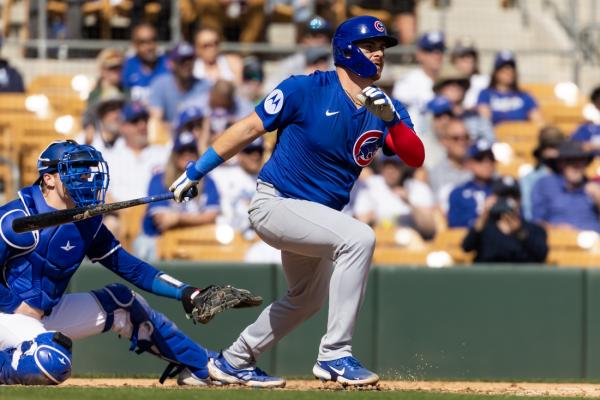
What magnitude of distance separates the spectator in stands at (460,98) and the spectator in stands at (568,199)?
3.25 feet

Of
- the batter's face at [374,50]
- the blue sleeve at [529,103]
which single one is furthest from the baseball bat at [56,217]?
the blue sleeve at [529,103]

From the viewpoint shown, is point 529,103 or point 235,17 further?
point 235,17

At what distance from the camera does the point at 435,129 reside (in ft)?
38.7

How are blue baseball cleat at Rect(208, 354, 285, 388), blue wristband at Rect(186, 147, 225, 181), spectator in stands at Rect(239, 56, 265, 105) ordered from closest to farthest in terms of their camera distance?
1. blue wristband at Rect(186, 147, 225, 181)
2. blue baseball cleat at Rect(208, 354, 285, 388)
3. spectator in stands at Rect(239, 56, 265, 105)

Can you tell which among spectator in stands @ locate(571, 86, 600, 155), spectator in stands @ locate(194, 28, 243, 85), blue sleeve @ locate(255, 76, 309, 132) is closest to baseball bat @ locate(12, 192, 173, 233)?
blue sleeve @ locate(255, 76, 309, 132)

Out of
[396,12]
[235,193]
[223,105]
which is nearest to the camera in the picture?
[235,193]

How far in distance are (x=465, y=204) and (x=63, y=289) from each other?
5098mm

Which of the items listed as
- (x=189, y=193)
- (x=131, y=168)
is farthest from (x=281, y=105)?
(x=131, y=168)

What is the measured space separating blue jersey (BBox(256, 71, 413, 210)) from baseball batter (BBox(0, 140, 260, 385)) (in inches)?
29.4

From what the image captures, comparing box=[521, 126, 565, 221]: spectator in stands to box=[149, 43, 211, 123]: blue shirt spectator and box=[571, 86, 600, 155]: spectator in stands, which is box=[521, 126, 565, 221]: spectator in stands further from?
box=[149, 43, 211, 123]: blue shirt spectator

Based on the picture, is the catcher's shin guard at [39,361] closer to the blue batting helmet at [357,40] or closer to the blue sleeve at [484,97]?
the blue batting helmet at [357,40]

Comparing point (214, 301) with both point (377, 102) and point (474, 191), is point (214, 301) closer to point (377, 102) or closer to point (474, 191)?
point (377, 102)

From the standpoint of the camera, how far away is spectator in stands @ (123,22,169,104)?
468 inches

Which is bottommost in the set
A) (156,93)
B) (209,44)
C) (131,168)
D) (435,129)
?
(131,168)
